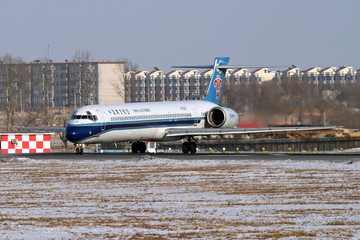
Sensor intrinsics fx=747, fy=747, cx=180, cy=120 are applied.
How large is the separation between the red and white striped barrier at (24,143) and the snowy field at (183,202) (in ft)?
55.8

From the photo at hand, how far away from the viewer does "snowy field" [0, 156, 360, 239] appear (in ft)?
45.3

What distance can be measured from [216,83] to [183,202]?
128 feet

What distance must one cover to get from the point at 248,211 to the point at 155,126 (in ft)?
104

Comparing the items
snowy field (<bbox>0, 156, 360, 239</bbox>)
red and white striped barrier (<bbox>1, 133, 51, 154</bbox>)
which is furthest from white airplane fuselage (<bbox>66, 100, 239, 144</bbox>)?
snowy field (<bbox>0, 156, 360, 239</bbox>)

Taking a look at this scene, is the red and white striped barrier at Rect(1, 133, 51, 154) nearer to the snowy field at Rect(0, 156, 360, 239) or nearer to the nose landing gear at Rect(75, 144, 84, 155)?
the nose landing gear at Rect(75, 144, 84, 155)

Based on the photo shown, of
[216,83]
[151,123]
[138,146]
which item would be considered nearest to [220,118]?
[216,83]

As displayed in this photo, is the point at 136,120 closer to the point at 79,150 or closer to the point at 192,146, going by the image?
the point at 79,150

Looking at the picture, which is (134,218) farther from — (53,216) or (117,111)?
(117,111)

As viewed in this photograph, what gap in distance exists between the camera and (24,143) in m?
49.5

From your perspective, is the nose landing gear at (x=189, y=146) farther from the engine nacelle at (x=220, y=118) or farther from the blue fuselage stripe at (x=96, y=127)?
the engine nacelle at (x=220, y=118)

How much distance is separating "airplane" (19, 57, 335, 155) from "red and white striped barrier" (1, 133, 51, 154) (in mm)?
2234

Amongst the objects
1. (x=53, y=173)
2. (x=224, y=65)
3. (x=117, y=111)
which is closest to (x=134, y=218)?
(x=53, y=173)

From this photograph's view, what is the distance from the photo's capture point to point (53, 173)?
29547 mm

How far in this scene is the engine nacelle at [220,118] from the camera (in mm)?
51884
